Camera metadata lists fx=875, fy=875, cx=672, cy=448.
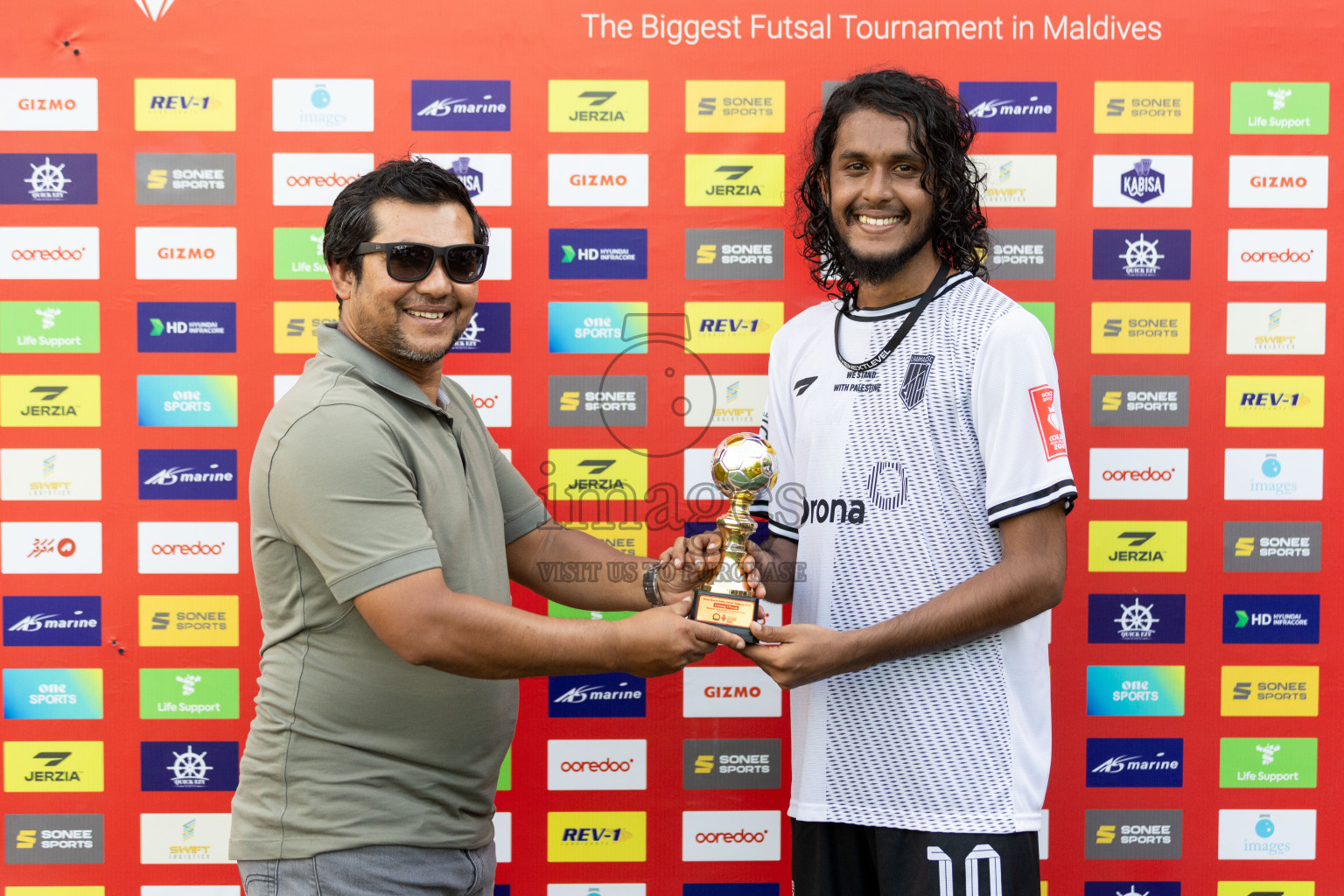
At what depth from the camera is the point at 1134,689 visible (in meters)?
2.53

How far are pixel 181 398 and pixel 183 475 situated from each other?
0.22 m

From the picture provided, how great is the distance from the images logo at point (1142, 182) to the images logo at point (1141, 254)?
0.08 m

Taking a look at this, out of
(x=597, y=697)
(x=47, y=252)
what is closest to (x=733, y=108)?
(x=597, y=697)

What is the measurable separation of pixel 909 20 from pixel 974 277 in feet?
3.31

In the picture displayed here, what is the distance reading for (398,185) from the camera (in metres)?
1.75

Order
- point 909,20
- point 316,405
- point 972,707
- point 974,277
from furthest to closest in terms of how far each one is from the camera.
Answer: point 909,20 < point 974,277 < point 972,707 < point 316,405

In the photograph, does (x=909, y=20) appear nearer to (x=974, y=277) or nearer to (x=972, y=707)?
(x=974, y=277)

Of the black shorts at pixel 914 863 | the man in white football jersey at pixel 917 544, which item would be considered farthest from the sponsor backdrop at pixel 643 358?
the black shorts at pixel 914 863

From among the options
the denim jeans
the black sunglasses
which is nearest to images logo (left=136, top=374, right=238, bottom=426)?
the black sunglasses

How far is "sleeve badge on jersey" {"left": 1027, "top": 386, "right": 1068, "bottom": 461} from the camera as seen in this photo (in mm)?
1644

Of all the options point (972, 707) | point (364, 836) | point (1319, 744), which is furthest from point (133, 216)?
point (1319, 744)

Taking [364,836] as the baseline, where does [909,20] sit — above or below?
above

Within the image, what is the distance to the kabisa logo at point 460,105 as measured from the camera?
2.43m

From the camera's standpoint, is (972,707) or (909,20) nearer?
(972,707)
